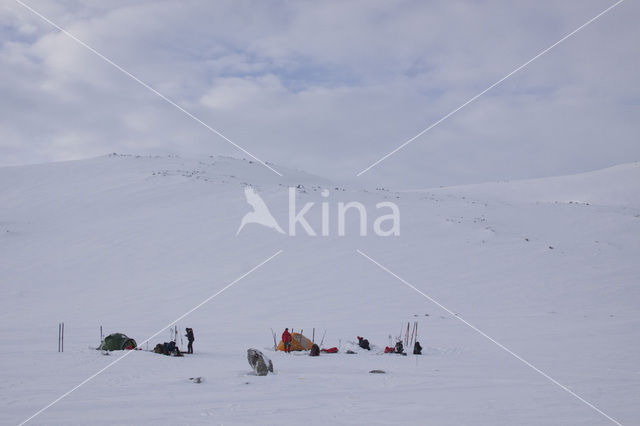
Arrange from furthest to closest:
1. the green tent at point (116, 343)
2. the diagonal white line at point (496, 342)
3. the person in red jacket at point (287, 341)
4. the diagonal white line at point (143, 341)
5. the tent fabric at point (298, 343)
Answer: the tent fabric at point (298, 343)
the person in red jacket at point (287, 341)
the green tent at point (116, 343)
the diagonal white line at point (496, 342)
the diagonal white line at point (143, 341)

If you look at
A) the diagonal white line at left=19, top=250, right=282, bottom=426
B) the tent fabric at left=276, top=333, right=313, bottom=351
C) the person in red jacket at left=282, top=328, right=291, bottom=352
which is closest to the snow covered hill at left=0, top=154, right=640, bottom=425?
the diagonal white line at left=19, top=250, right=282, bottom=426

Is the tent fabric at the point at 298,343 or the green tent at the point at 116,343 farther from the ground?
the green tent at the point at 116,343

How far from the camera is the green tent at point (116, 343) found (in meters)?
13.2

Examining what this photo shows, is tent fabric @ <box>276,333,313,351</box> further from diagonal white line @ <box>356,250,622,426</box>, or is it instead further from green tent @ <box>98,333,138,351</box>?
diagonal white line @ <box>356,250,622,426</box>

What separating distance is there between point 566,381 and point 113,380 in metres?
8.71

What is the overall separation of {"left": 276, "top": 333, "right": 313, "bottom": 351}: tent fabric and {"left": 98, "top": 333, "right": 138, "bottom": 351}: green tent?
153 inches

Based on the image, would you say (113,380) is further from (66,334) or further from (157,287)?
(157,287)

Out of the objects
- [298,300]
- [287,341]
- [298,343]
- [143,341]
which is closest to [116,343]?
[143,341]

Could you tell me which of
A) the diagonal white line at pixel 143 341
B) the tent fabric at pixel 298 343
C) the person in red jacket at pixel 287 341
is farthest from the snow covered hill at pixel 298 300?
the person in red jacket at pixel 287 341

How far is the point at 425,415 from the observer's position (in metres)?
7.82

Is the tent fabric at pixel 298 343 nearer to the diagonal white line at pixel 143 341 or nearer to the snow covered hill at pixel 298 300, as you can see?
the snow covered hill at pixel 298 300

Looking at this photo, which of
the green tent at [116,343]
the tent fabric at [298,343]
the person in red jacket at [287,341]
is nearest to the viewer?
the green tent at [116,343]

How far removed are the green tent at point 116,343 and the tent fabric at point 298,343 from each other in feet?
12.7

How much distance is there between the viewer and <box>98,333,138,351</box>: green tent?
521 inches
